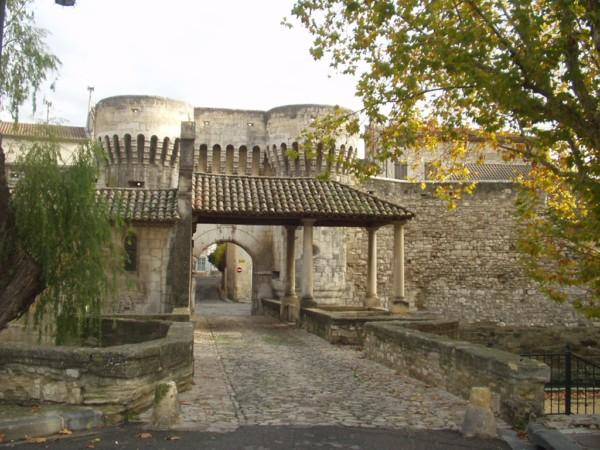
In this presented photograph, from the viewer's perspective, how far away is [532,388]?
6.88 m

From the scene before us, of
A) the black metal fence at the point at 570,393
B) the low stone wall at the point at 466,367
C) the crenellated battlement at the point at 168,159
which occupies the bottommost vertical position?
the black metal fence at the point at 570,393

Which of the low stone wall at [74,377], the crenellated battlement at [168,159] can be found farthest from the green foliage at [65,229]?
the crenellated battlement at [168,159]

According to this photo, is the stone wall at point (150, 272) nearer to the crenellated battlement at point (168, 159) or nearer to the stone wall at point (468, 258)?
the crenellated battlement at point (168, 159)

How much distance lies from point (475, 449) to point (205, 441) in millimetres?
2545

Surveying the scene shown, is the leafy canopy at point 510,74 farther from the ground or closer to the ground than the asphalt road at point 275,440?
farther from the ground

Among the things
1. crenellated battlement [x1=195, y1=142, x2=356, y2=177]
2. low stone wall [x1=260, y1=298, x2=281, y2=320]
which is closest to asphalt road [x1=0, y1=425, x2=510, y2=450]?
low stone wall [x1=260, y1=298, x2=281, y2=320]

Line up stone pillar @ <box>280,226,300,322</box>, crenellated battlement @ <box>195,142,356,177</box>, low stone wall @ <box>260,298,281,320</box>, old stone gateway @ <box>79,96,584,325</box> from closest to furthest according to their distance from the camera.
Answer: stone pillar @ <box>280,226,300,322</box> → low stone wall @ <box>260,298,281,320</box> → old stone gateway @ <box>79,96,584,325</box> → crenellated battlement @ <box>195,142,356,177</box>

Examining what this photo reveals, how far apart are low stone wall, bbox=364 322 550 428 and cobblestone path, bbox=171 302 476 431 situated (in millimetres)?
224

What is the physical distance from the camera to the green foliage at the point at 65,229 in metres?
7.99

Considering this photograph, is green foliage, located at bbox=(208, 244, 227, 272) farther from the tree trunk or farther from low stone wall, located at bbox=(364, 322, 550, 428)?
the tree trunk

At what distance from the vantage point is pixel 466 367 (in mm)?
8266

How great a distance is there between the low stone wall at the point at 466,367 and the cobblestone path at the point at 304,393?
22cm

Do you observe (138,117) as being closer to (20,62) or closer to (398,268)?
(398,268)

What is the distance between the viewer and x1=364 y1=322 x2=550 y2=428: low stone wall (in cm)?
686
